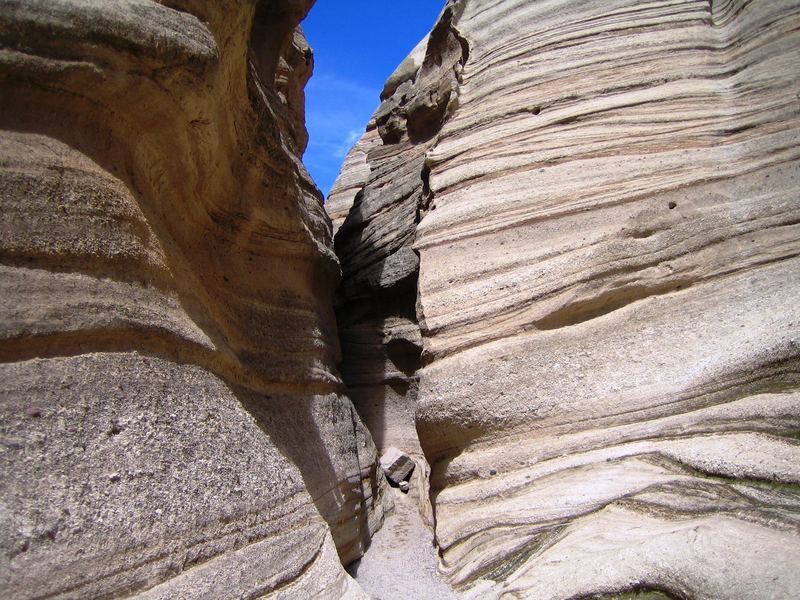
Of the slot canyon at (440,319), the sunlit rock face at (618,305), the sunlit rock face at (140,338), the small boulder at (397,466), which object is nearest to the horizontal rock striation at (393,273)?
the small boulder at (397,466)

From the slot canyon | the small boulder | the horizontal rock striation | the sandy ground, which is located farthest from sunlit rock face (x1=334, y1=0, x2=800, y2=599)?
the small boulder

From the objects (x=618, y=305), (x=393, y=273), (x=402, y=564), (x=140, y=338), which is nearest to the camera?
(x=140, y=338)

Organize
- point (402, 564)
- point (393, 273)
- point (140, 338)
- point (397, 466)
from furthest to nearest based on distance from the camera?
point (393, 273), point (397, 466), point (402, 564), point (140, 338)

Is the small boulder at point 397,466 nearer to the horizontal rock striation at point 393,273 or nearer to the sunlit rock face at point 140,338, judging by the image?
the horizontal rock striation at point 393,273

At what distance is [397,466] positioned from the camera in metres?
5.33

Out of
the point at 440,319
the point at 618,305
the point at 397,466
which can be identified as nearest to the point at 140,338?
the point at 440,319

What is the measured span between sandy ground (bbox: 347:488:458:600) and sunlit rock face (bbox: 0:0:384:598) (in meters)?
0.38

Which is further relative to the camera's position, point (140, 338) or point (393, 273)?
point (393, 273)

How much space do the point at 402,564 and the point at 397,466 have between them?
159 centimetres

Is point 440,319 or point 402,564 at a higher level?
point 440,319

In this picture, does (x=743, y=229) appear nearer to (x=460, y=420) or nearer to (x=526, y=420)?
(x=526, y=420)

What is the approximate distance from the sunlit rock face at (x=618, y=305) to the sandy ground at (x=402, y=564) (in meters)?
0.24

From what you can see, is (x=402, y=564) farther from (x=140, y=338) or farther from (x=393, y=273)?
(x=393, y=273)

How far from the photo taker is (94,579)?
1786mm
